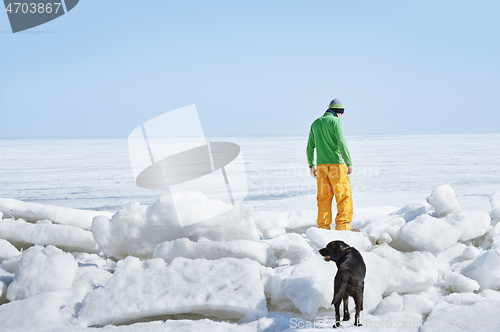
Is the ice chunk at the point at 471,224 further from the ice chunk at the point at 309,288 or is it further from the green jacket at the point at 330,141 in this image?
the ice chunk at the point at 309,288

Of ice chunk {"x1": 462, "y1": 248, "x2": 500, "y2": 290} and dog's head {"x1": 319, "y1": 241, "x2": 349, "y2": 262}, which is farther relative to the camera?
ice chunk {"x1": 462, "y1": 248, "x2": 500, "y2": 290}

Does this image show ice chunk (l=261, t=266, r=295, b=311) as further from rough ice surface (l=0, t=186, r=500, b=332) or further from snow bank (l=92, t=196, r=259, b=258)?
snow bank (l=92, t=196, r=259, b=258)

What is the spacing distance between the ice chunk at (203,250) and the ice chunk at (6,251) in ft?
4.12

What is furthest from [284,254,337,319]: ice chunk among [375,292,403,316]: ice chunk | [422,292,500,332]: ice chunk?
[422,292,500,332]: ice chunk

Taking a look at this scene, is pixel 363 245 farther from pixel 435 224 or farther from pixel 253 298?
pixel 253 298

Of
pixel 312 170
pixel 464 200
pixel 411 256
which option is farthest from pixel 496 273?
pixel 464 200

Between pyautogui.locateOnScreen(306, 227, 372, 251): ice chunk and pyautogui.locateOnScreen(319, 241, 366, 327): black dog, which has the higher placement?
pyautogui.locateOnScreen(319, 241, 366, 327): black dog

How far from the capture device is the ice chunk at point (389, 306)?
2201mm

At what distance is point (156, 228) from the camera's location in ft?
10.2

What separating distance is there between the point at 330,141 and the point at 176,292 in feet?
8.23

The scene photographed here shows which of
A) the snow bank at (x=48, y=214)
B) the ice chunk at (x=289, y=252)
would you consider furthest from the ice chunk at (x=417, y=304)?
the snow bank at (x=48, y=214)

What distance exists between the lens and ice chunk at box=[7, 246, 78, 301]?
2.45 m

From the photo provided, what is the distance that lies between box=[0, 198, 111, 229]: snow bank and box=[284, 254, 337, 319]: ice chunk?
2485 millimetres

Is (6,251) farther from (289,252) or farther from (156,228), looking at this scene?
(289,252)
